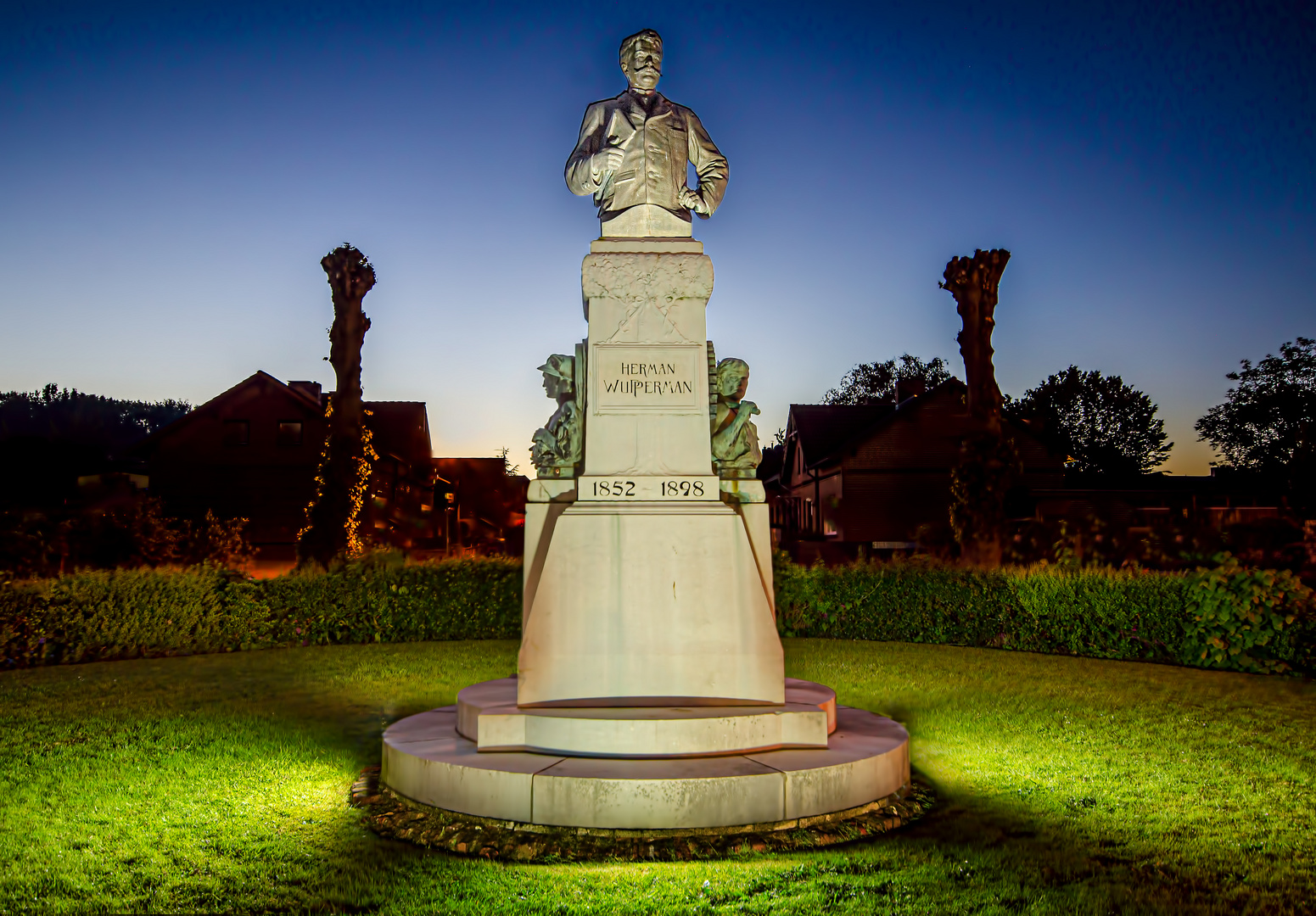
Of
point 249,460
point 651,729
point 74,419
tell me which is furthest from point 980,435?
point 74,419

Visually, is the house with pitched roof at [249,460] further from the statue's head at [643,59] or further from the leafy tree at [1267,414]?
the leafy tree at [1267,414]

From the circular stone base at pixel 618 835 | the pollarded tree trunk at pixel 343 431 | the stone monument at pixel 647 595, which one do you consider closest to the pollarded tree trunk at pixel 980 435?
the stone monument at pixel 647 595

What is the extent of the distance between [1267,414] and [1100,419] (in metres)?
20.5

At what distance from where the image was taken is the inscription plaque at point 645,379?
652 cm

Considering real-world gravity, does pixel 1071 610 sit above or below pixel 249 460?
below

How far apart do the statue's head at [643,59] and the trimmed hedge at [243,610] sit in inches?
450

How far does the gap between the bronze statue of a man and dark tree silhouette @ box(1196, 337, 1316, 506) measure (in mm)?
49219

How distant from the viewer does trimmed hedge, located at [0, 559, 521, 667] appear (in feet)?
45.1

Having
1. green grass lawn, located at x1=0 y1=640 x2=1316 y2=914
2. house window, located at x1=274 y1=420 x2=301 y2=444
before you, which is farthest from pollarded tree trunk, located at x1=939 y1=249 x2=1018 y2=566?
house window, located at x1=274 y1=420 x2=301 y2=444

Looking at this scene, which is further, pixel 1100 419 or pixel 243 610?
pixel 1100 419

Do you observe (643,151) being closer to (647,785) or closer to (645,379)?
(645,379)

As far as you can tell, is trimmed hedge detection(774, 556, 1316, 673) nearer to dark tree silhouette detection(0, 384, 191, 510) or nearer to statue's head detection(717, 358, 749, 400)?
statue's head detection(717, 358, 749, 400)

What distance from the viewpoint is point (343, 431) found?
71.6ft

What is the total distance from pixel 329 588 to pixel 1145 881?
14.5 meters
